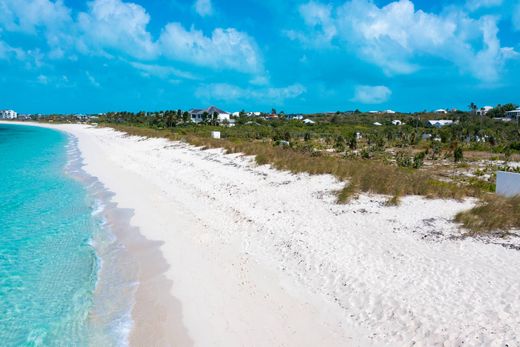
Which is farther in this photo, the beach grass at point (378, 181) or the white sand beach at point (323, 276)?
the beach grass at point (378, 181)

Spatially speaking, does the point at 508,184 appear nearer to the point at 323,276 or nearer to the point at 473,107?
the point at 323,276

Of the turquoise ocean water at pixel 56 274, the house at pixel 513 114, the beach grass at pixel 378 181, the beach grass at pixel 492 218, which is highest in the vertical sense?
the house at pixel 513 114

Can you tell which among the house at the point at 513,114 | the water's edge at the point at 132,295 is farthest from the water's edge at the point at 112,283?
the house at the point at 513,114

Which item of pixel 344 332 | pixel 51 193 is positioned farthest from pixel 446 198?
pixel 51 193

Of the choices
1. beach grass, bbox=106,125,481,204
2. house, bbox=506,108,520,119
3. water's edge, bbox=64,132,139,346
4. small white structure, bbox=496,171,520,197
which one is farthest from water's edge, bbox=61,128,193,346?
house, bbox=506,108,520,119

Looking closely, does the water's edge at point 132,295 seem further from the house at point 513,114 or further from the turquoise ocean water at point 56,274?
the house at point 513,114

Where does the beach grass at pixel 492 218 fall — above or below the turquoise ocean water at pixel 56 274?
above

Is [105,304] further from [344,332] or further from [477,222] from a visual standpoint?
[477,222]
